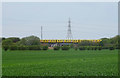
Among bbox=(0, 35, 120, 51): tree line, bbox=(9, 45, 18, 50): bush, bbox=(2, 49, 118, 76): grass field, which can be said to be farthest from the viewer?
bbox=(9, 45, 18, 50): bush

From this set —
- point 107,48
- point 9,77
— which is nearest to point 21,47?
point 107,48

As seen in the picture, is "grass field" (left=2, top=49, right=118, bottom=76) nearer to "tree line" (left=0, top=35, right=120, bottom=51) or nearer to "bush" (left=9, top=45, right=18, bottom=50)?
"tree line" (left=0, top=35, right=120, bottom=51)

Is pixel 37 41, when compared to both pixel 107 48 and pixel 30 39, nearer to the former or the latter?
pixel 30 39

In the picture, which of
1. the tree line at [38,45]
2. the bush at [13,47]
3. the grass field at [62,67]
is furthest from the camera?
the bush at [13,47]

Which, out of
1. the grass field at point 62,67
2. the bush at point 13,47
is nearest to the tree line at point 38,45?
→ the bush at point 13,47

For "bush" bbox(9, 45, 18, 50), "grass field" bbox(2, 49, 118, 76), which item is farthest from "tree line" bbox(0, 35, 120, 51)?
"grass field" bbox(2, 49, 118, 76)

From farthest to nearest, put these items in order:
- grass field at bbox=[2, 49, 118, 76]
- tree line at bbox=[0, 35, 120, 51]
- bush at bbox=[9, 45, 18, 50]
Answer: bush at bbox=[9, 45, 18, 50] → tree line at bbox=[0, 35, 120, 51] → grass field at bbox=[2, 49, 118, 76]

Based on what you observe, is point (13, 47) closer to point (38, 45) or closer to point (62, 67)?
point (38, 45)

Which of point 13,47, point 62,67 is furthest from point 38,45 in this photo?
point 62,67

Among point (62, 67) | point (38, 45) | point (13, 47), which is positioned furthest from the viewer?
point (13, 47)

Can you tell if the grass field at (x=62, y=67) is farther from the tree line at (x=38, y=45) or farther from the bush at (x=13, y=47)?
the bush at (x=13, y=47)

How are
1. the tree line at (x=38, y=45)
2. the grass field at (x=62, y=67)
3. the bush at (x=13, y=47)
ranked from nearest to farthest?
the grass field at (x=62, y=67) < the tree line at (x=38, y=45) < the bush at (x=13, y=47)

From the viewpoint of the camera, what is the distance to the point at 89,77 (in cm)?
997

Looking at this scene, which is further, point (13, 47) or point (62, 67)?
point (13, 47)
